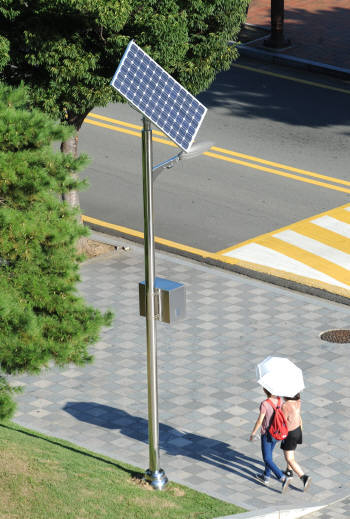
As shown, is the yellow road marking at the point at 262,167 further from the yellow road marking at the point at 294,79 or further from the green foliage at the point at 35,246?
the green foliage at the point at 35,246

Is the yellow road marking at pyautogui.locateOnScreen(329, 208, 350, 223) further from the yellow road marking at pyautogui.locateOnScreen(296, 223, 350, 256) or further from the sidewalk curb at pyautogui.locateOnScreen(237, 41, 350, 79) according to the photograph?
the sidewalk curb at pyautogui.locateOnScreen(237, 41, 350, 79)

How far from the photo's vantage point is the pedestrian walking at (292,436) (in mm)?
11977

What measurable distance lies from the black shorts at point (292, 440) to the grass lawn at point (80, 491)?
922mm

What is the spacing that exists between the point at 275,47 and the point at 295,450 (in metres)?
18.2

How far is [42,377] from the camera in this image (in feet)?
48.6

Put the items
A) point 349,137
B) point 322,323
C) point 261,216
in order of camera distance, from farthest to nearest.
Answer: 1. point 349,137
2. point 261,216
3. point 322,323

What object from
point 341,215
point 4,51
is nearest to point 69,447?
point 4,51

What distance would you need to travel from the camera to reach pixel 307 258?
1836 centimetres

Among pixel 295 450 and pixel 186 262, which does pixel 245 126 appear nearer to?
pixel 186 262

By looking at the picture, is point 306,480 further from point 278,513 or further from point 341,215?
point 341,215

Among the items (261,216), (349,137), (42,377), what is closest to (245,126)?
(349,137)

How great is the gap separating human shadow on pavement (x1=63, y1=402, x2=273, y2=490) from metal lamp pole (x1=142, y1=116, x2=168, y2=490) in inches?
39.5

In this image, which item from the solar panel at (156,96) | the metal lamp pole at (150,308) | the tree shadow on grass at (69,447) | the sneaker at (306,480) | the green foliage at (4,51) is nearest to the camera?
the solar panel at (156,96)

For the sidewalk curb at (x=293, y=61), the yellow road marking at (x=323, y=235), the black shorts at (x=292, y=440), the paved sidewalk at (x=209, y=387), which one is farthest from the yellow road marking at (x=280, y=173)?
the black shorts at (x=292, y=440)
